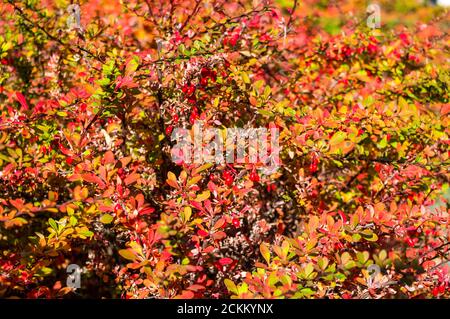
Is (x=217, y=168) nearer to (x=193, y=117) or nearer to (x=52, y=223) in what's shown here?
(x=193, y=117)

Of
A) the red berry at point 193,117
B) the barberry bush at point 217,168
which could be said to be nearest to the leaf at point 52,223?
the barberry bush at point 217,168

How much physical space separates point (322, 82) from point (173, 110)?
A: 1.62 metres

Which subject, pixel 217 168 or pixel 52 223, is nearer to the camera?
pixel 52 223

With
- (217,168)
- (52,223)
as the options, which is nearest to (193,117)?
(217,168)

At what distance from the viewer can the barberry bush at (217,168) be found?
2.06 meters

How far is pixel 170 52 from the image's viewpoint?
253 cm

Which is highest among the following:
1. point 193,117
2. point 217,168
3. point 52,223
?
point 193,117

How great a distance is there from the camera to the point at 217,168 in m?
2.63

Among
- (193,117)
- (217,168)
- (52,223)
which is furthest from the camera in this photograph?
(217,168)

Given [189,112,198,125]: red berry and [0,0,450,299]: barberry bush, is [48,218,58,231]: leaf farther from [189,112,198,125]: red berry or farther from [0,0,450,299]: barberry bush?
[189,112,198,125]: red berry

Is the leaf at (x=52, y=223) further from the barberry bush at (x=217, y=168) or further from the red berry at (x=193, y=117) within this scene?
the red berry at (x=193, y=117)

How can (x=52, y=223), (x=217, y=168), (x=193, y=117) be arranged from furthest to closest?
(x=217, y=168), (x=193, y=117), (x=52, y=223)

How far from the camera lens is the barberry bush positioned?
2.06 metres
